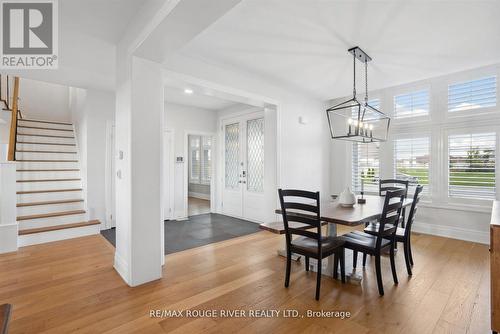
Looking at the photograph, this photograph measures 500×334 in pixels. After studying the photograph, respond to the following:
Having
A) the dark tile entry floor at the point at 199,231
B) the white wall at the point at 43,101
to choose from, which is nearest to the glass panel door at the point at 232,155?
the dark tile entry floor at the point at 199,231

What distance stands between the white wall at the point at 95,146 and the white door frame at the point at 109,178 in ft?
0.16

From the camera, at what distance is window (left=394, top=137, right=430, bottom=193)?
4.34m

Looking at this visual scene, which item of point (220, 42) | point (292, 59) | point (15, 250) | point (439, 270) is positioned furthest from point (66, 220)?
point (439, 270)

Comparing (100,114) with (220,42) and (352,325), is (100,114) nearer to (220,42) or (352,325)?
(220,42)

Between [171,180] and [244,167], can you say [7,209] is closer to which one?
[171,180]

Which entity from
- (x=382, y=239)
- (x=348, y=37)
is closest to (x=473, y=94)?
(x=348, y=37)

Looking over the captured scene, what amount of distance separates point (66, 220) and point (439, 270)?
553 cm

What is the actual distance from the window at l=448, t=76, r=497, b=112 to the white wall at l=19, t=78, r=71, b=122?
873 centimetres

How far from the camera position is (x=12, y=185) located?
3.42 metres

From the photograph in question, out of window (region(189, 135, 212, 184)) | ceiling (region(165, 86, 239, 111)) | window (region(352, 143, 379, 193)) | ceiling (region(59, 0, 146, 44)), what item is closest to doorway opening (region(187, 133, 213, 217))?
window (region(189, 135, 212, 184))

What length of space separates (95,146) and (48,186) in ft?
3.94

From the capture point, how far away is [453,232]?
4047 mm

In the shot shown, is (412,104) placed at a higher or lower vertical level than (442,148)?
higher

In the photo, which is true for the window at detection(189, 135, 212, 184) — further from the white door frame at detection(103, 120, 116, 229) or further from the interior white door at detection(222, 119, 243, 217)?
the white door frame at detection(103, 120, 116, 229)
